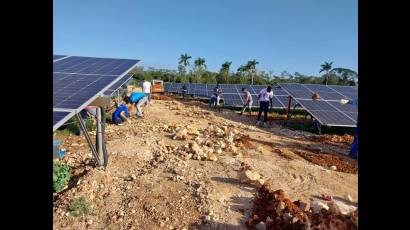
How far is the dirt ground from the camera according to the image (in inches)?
176

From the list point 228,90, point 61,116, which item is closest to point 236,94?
point 228,90

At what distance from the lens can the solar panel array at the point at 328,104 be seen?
11109mm

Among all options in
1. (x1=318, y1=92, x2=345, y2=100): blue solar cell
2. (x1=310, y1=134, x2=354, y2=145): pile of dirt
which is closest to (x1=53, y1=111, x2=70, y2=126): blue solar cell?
(x1=310, y1=134, x2=354, y2=145): pile of dirt

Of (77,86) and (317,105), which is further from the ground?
(77,86)

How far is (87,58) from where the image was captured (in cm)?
920

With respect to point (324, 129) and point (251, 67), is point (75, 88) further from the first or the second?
point (251, 67)

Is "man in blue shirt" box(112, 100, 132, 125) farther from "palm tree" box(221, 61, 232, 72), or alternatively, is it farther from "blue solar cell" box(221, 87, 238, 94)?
"palm tree" box(221, 61, 232, 72)

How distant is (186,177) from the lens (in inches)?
230

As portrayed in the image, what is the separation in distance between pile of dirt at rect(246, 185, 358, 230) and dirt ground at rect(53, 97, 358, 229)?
196 millimetres

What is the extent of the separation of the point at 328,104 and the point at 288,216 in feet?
32.9
